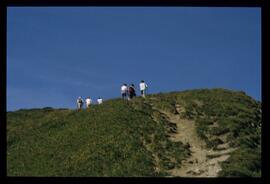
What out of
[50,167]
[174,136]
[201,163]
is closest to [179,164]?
[201,163]

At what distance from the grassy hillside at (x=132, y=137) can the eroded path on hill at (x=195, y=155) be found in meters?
0.38

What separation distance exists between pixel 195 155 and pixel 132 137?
13.9 ft

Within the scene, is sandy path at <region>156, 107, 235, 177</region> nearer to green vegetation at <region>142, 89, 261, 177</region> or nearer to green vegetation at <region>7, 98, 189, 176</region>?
green vegetation at <region>142, 89, 261, 177</region>

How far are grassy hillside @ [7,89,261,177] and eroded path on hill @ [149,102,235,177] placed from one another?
1.24ft

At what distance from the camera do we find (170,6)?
3.92 metres

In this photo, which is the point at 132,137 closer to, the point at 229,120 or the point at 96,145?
the point at 96,145

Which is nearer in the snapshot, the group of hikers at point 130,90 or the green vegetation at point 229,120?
the green vegetation at point 229,120

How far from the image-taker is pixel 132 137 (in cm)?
3512

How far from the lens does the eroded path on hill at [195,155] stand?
29.8m
